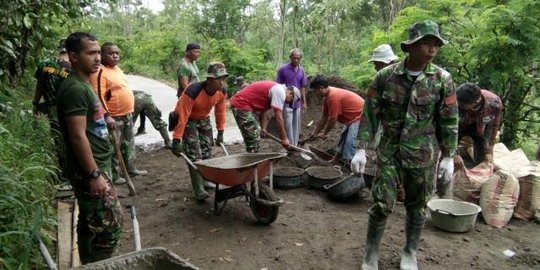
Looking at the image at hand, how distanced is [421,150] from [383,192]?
422 millimetres

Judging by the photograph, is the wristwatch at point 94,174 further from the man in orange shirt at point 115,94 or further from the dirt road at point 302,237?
the man in orange shirt at point 115,94

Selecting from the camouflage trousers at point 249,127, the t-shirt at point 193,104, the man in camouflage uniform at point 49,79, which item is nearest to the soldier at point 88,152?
the t-shirt at point 193,104

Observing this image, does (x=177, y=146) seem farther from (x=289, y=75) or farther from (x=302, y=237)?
(x=289, y=75)

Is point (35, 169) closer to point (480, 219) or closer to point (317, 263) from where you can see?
point (317, 263)

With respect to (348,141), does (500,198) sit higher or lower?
lower

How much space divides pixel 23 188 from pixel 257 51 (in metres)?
14.0

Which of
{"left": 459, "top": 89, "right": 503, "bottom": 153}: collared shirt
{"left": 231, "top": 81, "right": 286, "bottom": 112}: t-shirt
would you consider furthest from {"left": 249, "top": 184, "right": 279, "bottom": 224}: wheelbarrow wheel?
{"left": 459, "top": 89, "right": 503, "bottom": 153}: collared shirt

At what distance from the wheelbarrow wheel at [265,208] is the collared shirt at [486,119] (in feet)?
7.39

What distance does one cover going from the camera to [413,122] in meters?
3.24

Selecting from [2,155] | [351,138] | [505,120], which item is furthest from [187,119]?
[505,120]

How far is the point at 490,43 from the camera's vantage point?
6582 millimetres

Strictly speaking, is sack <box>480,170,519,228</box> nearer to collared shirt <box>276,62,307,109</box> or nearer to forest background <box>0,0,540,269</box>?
forest background <box>0,0,540,269</box>

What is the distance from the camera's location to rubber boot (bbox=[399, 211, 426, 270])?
351 cm

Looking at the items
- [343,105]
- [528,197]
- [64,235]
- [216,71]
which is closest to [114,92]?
[216,71]
